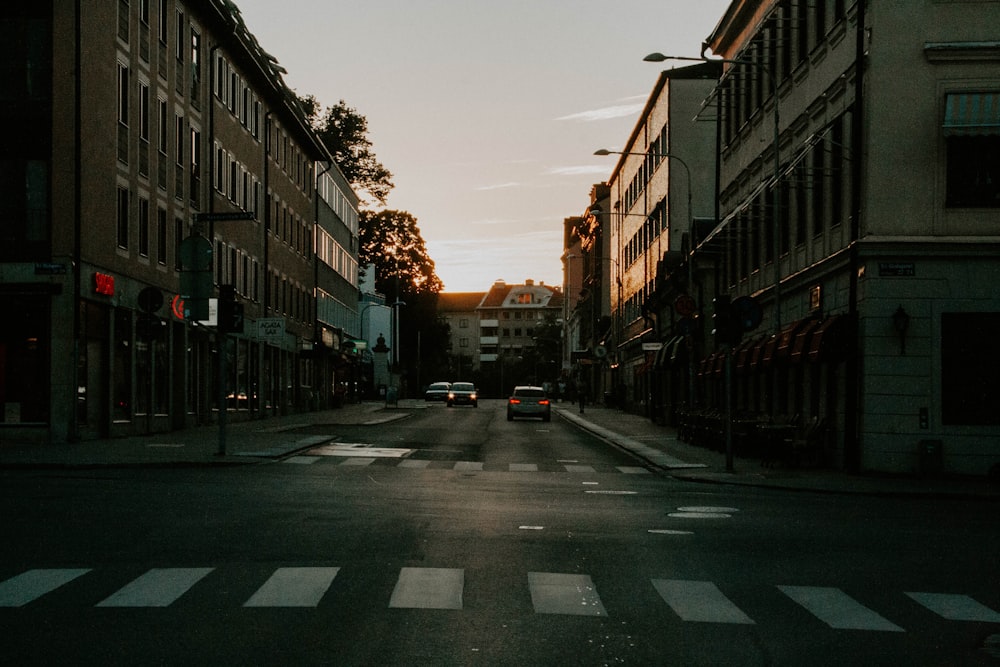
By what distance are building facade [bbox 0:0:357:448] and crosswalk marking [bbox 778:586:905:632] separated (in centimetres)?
1695

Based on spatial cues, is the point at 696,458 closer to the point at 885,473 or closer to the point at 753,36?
the point at 885,473

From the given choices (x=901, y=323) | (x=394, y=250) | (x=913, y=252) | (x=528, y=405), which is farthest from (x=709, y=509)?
(x=394, y=250)

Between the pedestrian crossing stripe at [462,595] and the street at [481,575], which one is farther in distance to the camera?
the pedestrian crossing stripe at [462,595]

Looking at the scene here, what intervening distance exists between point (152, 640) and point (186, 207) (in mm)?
34856

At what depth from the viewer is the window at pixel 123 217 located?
34094mm

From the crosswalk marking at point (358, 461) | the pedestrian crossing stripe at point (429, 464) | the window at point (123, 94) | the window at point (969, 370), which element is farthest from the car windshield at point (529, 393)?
the window at point (969, 370)

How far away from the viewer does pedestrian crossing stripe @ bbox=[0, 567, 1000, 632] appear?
9.09 meters

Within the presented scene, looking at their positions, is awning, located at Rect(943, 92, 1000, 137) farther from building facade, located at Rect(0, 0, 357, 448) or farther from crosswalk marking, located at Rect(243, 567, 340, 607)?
crosswalk marking, located at Rect(243, 567, 340, 607)

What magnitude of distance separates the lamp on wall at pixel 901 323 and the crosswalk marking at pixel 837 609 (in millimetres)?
14440

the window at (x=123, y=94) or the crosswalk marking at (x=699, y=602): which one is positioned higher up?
the window at (x=123, y=94)

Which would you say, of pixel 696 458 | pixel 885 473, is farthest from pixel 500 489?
pixel 696 458

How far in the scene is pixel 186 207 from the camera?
41.5 meters

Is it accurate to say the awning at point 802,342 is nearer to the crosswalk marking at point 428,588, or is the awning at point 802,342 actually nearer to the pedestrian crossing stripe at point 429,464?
the pedestrian crossing stripe at point 429,464

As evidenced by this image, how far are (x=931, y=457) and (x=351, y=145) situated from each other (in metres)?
67.2
